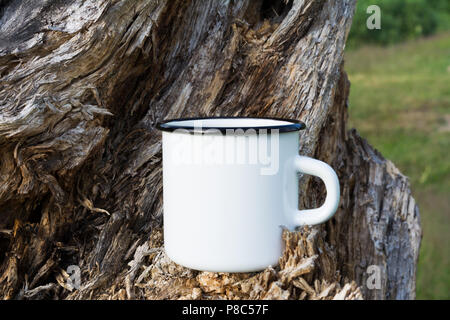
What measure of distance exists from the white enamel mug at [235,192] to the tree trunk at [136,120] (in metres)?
0.06

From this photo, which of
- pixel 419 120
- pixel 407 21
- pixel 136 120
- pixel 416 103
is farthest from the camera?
pixel 407 21

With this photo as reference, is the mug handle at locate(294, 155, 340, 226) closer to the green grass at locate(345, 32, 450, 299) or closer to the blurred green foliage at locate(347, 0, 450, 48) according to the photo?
the green grass at locate(345, 32, 450, 299)

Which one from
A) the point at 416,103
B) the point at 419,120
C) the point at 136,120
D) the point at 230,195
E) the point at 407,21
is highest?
the point at 407,21

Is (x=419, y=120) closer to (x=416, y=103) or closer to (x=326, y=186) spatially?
(x=416, y=103)

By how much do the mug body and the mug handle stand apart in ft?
0.09

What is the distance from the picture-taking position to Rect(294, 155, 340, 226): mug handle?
1.25m

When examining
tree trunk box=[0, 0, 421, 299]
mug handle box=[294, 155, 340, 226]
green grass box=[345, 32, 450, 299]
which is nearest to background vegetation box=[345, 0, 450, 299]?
green grass box=[345, 32, 450, 299]

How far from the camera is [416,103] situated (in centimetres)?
588

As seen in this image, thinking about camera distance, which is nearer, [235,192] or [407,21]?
[235,192]

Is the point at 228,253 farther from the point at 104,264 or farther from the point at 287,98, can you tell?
the point at 287,98

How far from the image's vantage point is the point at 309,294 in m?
1.21

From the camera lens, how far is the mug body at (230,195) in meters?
1.20

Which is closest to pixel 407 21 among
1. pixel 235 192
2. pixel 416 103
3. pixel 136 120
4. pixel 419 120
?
pixel 416 103

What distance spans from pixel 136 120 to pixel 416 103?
15.8 feet
